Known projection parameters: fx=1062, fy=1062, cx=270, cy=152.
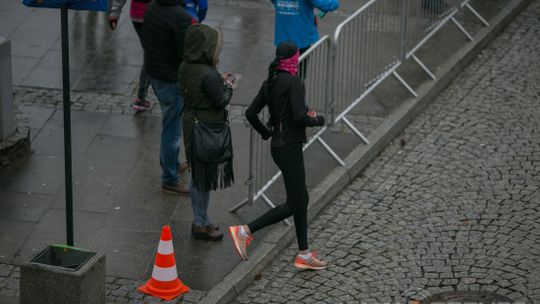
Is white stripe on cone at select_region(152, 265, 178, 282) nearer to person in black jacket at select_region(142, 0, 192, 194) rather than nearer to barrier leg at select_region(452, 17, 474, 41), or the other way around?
person in black jacket at select_region(142, 0, 192, 194)

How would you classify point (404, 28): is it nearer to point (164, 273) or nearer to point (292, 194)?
point (292, 194)

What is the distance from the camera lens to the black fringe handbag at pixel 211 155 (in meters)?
8.66

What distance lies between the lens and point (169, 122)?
31.6ft

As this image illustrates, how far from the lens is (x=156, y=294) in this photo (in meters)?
8.17

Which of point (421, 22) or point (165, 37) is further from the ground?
point (165, 37)

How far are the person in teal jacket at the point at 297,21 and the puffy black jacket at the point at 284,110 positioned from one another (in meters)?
2.32

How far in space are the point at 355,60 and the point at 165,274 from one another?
4.02 meters

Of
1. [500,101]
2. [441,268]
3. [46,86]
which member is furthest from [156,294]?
[500,101]

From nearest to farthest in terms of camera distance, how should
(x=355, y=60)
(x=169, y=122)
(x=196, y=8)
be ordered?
(x=169, y=122) → (x=196, y=8) → (x=355, y=60)

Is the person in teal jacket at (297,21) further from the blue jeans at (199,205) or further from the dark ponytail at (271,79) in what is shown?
the blue jeans at (199,205)

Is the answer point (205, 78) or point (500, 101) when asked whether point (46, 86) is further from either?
point (500, 101)

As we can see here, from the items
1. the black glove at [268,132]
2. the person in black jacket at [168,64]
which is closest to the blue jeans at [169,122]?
the person in black jacket at [168,64]

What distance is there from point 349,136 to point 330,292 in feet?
10.2

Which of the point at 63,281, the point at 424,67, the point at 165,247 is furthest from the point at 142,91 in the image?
the point at 63,281
